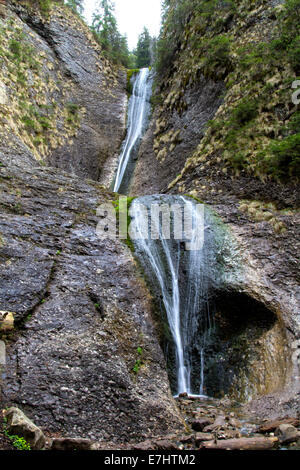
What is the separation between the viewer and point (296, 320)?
678 centimetres

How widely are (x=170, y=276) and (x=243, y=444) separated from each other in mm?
4917

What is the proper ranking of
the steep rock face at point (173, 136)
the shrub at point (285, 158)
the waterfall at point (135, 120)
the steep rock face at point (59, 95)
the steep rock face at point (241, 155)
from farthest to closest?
the waterfall at point (135, 120) → the steep rock face at point (173, 136) → the steep rock face at point (59, 95) → the shrub at point (285, 158) → the steep rock face at point (241, 155)

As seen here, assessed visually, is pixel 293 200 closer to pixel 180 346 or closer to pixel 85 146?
pixel 180 346

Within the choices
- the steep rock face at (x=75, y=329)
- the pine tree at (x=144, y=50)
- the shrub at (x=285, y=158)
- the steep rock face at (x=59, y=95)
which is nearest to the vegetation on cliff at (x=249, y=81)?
the shrub at (x=285, y=158)

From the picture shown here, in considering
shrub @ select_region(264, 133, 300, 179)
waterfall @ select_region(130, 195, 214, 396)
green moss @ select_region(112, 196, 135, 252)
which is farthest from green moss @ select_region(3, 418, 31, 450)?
shrub @ select_region(264, 133, 300, 179)

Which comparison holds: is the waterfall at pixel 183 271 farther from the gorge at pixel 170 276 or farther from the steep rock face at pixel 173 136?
the steep rock face at pixel 173 136

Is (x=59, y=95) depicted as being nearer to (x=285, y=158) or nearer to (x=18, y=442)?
(x=285, y=158)

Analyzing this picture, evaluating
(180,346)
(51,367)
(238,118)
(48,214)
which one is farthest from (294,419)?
(238,118)

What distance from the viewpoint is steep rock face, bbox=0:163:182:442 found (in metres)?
4.57

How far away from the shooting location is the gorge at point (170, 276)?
16.2 feet

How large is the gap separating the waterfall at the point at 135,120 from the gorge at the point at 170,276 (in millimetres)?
3579

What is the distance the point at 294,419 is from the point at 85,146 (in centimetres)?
1868

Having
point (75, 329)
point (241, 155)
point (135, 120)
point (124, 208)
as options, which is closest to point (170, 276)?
point (124, 208)
